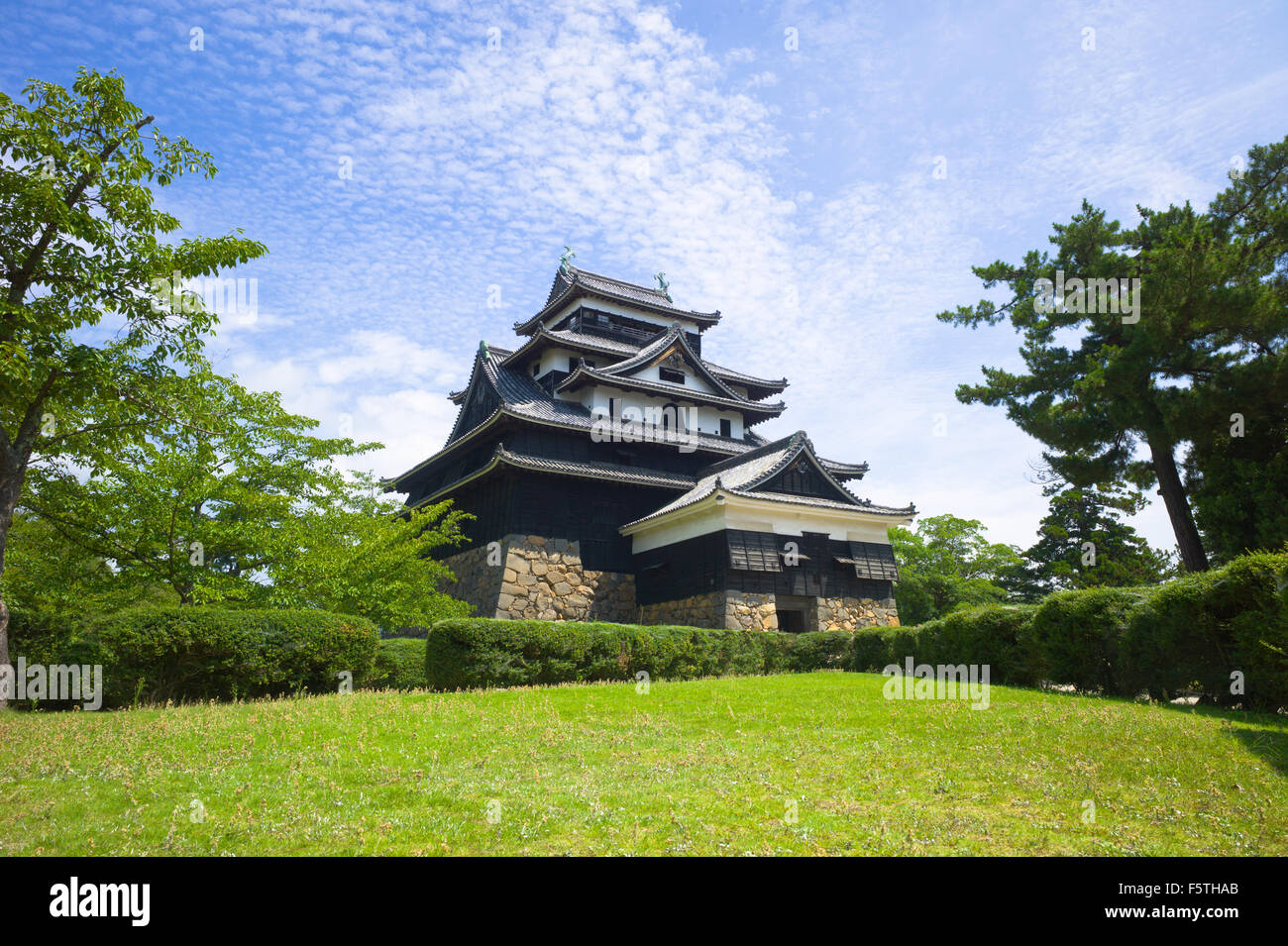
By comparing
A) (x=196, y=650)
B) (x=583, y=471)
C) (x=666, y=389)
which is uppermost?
(x=666, y=389)

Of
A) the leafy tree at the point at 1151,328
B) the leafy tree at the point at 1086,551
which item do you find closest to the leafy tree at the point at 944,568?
the leafy tree at the point at 1086,551

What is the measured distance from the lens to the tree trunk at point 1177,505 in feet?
61.7

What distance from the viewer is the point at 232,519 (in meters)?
16.0

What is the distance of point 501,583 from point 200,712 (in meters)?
Answer: 12.6

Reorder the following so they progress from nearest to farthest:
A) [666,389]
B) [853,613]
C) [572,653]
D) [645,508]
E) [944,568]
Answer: [572,653], [853,613], [645,508], [666,389], [944,568]

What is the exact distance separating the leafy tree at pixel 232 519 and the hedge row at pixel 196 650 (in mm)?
2560

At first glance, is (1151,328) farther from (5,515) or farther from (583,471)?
(5,515)

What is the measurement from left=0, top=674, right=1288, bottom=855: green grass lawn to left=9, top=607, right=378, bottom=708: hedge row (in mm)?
1203

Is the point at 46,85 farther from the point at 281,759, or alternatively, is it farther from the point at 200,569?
the point at 281,759

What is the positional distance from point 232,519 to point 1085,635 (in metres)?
16.6

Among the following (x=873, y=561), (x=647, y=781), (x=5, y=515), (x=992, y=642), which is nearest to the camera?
(x=647, y=781)

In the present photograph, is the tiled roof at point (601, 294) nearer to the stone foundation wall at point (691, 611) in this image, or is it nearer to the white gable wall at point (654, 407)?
the white gable wall at point (654, 407)

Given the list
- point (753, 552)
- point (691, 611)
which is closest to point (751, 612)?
point (753, 552)
